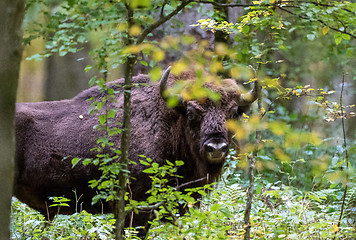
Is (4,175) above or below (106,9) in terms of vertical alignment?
below

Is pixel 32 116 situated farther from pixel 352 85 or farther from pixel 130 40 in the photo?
pixel 352 85

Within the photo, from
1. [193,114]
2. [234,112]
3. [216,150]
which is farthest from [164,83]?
[216,150]

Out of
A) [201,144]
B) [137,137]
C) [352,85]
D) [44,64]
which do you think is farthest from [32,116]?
[352,85]

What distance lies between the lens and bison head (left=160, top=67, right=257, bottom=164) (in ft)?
18.2

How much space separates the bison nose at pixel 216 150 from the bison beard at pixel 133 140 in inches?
4.0

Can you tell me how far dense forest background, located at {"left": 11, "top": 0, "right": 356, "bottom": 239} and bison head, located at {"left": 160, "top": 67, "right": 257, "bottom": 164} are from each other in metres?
0.25

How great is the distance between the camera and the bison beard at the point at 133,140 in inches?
231

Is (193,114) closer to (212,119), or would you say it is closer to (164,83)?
(212,119)

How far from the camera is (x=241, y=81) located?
8.81 meters

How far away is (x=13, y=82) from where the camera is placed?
2258mm

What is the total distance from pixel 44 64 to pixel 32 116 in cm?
633

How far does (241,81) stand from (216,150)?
361 centimetres

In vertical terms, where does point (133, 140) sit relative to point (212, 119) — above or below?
below

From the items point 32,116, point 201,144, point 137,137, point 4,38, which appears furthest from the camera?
point 32,116
